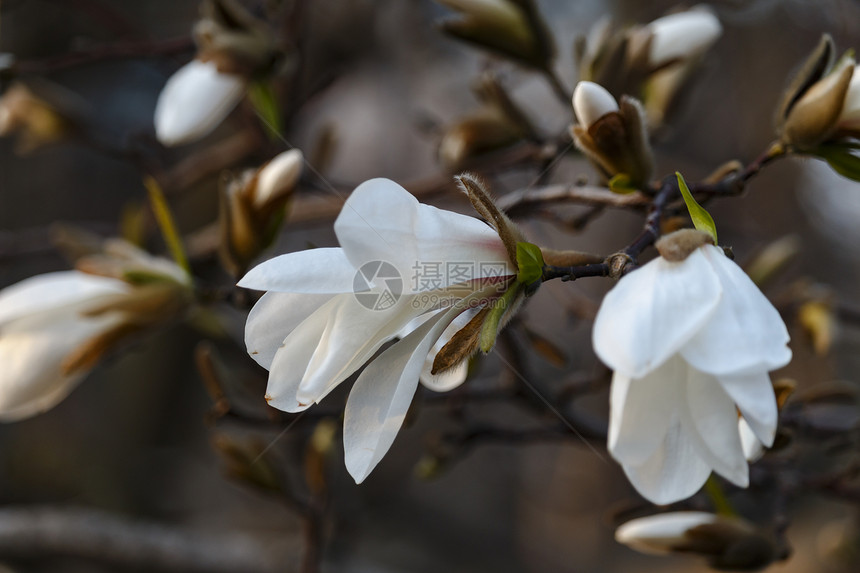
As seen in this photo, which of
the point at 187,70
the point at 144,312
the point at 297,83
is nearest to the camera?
the point at 144,312

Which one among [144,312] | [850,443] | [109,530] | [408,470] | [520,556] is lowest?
[520,556]

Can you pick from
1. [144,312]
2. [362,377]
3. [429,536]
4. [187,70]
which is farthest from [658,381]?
[429,536]

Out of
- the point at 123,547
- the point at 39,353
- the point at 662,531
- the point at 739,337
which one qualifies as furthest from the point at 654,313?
the point at 123,547

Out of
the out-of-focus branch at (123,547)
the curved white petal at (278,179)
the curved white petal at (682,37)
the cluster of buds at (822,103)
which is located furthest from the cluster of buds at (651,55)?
the out-of-focus branch at (123,547)

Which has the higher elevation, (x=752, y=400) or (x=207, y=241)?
(x=752, y=400)

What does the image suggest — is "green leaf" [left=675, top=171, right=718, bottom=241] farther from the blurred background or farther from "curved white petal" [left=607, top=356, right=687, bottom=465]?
the blurred background

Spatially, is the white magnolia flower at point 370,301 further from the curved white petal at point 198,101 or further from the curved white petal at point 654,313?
the curved white petal at point 198,101

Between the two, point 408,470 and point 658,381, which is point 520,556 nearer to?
point 408,470
